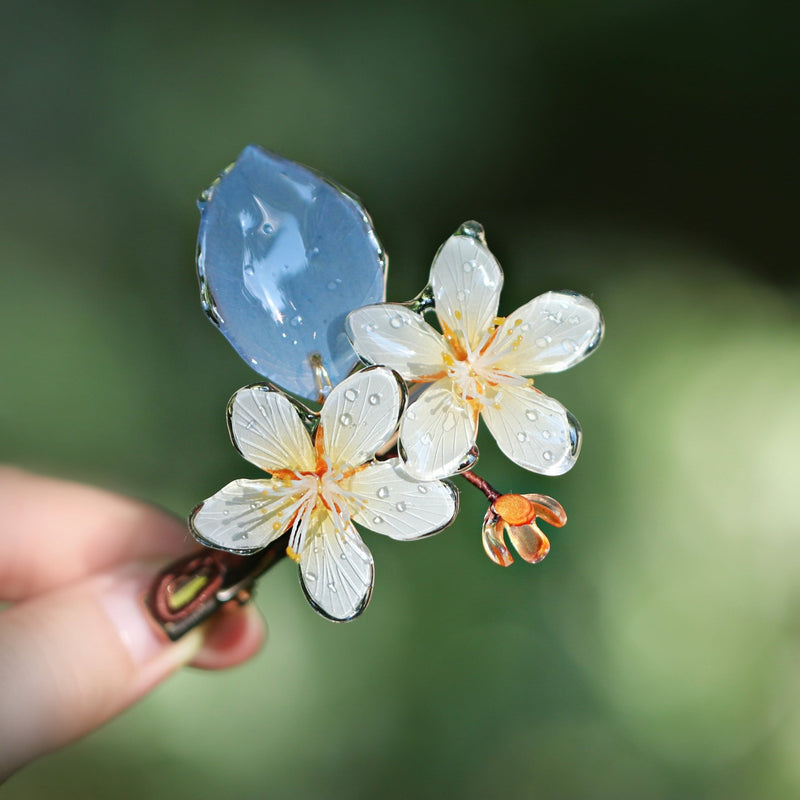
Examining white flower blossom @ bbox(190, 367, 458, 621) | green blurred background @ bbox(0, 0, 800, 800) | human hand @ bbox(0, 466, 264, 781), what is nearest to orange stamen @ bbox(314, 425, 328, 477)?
white flower blossom @ bbox(190, 367, 458, 621)

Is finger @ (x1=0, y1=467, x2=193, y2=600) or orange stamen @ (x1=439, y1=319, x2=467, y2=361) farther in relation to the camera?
finger @ (x1=0, y1=467, x2=193, y2=600)

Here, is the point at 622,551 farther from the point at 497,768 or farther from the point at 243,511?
the point at 243,511

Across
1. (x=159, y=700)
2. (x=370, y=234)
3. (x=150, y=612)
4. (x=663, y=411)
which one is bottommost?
(x=159, y=700)

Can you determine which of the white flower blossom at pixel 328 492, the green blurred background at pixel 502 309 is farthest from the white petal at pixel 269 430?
the green blurred background at pixel 502 309

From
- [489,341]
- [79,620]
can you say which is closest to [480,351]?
[489,341]

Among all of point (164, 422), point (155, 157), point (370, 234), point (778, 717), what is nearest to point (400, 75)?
point (155, 157)

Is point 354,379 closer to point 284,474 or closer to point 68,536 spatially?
point 284,474

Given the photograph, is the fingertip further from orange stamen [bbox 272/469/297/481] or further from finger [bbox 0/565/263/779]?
orange stamen [bbox 272/469/297/481]

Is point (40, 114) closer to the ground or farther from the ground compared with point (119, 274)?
farther from the ground
